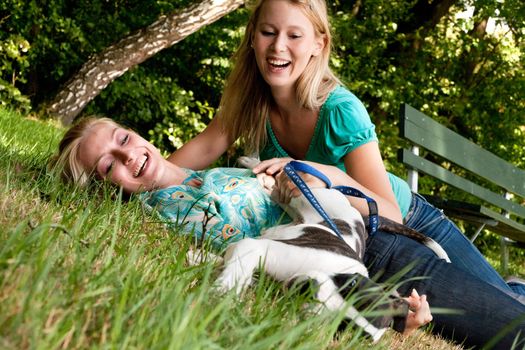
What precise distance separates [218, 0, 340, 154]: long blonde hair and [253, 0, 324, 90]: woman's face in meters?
0.06

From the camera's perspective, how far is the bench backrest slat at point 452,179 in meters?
5.66

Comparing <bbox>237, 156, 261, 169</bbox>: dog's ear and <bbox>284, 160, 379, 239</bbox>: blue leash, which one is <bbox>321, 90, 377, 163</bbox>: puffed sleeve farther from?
<bbox>284, 160, 379, 239</bbox>: blue leash

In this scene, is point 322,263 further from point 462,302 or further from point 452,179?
point 452,179

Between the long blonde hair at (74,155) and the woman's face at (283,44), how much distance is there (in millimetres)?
814

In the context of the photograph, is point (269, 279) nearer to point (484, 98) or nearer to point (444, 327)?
point (444, 327)

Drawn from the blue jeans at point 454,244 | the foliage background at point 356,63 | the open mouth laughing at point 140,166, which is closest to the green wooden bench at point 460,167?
the blue jeans at point 454,244

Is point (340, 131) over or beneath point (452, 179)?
over

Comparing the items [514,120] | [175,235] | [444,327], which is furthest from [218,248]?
[514,120]

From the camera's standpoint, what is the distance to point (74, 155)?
317cm

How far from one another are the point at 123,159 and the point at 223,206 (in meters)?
0.55

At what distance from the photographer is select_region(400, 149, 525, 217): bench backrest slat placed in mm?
5660

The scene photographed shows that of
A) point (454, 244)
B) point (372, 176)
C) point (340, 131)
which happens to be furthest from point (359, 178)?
point (454, 244)

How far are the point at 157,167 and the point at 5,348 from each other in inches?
83.8

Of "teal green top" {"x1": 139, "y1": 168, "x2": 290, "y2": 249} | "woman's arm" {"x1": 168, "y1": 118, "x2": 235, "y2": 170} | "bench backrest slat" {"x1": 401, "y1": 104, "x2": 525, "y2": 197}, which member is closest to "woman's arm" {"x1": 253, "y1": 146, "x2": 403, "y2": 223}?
"teal green top" {"x1": 139, "y1": 168, "x2": 290, "y2": 249}
